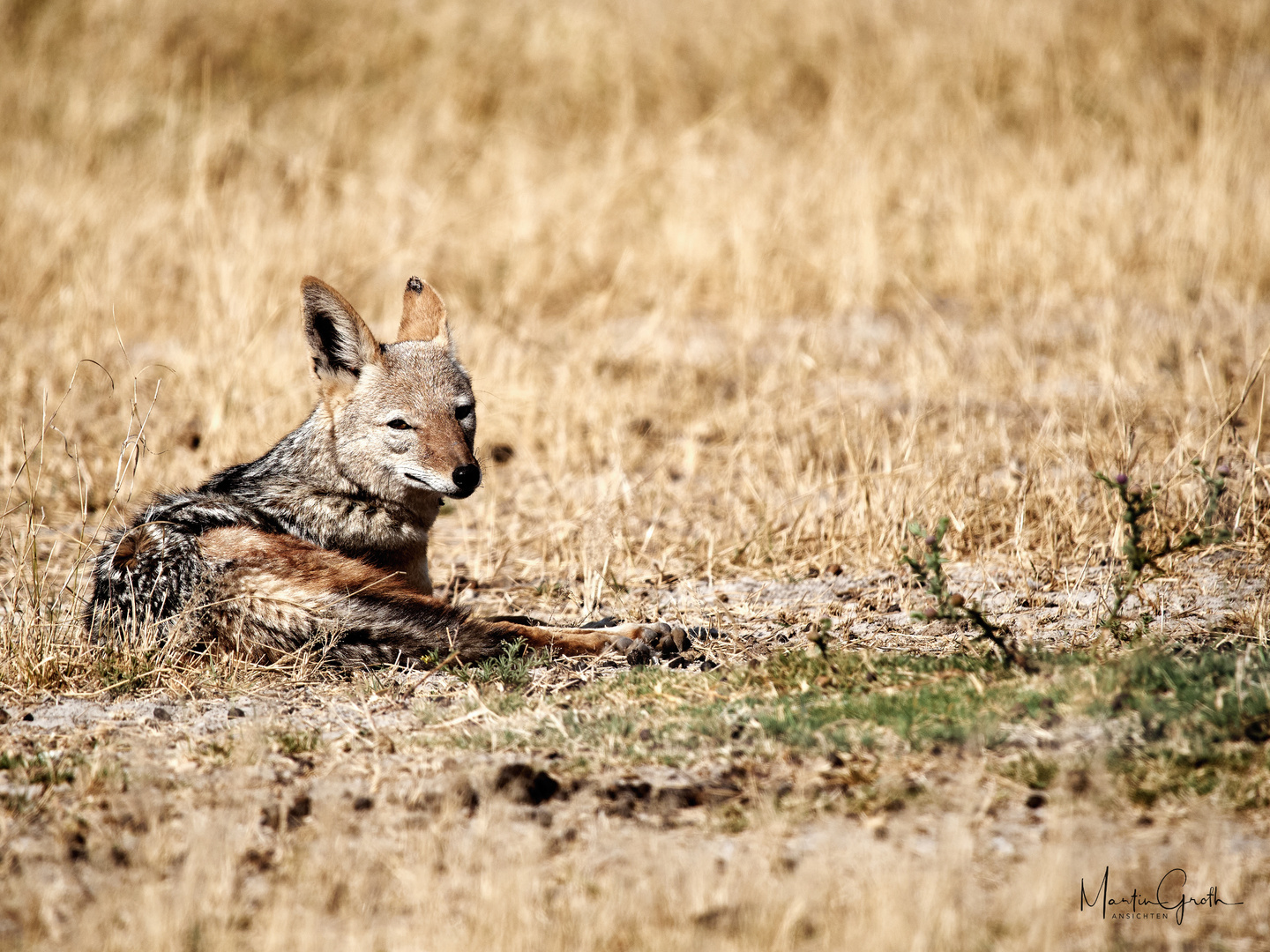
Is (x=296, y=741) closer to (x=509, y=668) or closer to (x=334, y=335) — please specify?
(x=509, y=668)

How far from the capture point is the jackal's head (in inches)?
199

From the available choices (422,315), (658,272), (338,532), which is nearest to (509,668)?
(338,532)

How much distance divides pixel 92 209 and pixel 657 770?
8.48 m

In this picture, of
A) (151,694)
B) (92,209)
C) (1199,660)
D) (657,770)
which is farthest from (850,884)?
(92,209)

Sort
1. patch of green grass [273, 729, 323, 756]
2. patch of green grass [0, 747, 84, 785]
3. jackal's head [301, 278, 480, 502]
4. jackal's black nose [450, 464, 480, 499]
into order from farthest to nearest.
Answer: jackal's head [301, 278, 480, 502]
jackal's black nose [450, 464, 480, 499]
patch of green grass [273, 729, 323, 756]
patch of green grass [0, 747, 84, 785]

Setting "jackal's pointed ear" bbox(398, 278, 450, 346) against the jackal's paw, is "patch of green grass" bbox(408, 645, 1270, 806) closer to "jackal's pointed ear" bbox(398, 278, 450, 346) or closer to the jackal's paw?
the jackal's paw

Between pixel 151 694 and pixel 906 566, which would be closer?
pixel 151 694

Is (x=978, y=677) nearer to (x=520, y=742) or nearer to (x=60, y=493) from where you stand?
(x=520, y=742)

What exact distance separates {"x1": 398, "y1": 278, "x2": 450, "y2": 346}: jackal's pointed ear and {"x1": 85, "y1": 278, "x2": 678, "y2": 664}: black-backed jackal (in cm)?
1

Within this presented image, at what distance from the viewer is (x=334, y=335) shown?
5.29m

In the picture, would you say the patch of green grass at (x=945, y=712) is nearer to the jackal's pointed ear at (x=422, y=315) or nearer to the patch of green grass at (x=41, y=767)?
the patch of green grass at (x=41, y=767)

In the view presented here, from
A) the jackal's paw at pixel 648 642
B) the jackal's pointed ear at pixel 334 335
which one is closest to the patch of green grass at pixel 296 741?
the jackal's paw at pixel 648 642

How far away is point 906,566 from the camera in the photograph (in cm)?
554

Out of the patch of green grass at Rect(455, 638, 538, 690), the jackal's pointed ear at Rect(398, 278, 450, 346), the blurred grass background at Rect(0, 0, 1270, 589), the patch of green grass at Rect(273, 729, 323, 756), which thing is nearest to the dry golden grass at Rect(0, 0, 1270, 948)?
the blurred grass background at Rect(0, 0, 1270, 589)
